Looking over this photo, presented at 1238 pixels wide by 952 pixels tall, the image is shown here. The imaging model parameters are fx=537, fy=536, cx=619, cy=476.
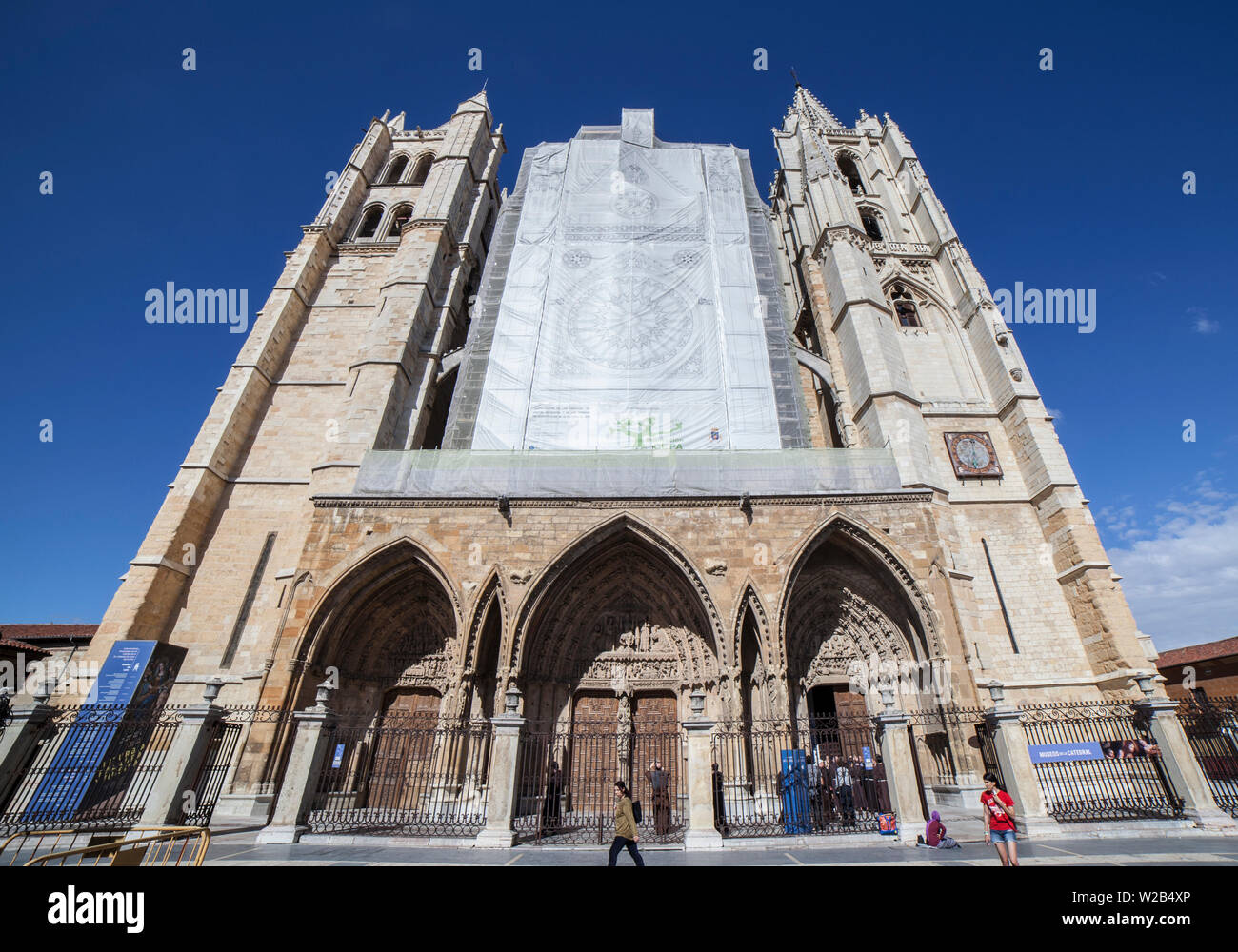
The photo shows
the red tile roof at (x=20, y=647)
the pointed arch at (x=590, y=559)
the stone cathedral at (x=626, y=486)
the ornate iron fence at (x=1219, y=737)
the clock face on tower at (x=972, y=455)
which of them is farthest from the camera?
the red tile roof at (x=20, y=647)

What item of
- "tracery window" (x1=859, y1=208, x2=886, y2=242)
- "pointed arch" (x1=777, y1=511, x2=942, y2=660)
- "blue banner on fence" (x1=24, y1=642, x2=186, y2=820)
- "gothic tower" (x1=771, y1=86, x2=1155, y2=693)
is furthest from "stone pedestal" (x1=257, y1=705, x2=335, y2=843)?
"tracery window" (x1=859, y1=208, x2=886, y2=242)

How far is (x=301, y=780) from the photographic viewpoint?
673cm

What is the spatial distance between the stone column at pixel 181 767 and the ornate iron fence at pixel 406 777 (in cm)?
158

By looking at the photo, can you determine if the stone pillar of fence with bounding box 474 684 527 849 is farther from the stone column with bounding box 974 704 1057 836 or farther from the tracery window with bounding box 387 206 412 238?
the tracery window with bounding box 387 206 412 238

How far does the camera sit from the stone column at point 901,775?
6547mm

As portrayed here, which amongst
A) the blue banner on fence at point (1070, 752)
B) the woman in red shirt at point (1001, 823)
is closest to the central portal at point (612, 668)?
the blue banner on fence at point (1070, 752)

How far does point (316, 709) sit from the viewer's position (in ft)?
23.2

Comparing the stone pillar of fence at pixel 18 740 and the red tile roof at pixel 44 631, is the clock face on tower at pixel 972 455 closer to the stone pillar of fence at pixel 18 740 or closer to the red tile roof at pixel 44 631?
the stone pillar of fence at pixel 18 740

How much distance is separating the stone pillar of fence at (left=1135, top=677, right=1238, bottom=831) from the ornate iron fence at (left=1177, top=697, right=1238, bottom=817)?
459mm

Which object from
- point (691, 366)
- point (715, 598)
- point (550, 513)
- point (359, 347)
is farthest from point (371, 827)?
point (359, 347)

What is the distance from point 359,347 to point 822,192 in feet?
50.4

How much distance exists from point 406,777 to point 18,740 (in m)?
4.94

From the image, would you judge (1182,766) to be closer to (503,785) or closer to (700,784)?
(700,784)

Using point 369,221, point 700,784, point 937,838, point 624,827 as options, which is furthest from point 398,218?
point 937,838
